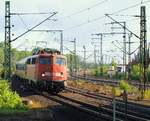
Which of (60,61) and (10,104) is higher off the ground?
(60,61)

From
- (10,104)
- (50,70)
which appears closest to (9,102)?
(10,104)

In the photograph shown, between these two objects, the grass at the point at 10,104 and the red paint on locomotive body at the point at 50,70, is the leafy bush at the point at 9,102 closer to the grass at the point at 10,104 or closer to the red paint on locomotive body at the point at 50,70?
the grass at the point at 10,104

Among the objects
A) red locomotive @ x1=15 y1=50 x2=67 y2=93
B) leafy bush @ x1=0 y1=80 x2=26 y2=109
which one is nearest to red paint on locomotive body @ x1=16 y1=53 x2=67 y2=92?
red locomotive @ x1=15 y1=50 x2=67 y2=93

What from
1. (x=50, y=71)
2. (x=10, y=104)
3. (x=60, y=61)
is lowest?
(x=10, y=104)

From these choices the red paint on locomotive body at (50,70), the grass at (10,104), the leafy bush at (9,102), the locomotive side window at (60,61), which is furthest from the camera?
the locomotive side window at (60,61)

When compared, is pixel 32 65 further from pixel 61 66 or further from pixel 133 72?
pixel 133 72

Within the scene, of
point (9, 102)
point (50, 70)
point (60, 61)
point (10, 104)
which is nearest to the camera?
point (10, 104)

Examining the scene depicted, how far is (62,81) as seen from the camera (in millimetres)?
42219

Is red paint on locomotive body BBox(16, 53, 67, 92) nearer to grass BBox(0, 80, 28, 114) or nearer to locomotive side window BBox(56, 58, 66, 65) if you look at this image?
locomotive side window BBox(56, 58, 66, 65)

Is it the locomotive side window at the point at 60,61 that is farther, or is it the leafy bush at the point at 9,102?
the locomotive side window at the point at 60,61

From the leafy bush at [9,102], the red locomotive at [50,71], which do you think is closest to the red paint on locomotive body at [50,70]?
the red locomotive at [50,71]

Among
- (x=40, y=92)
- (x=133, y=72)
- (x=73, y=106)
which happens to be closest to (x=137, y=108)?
(x=73, y=106)

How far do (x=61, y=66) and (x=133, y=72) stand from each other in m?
48.0

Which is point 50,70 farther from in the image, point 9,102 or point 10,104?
point 10,104
